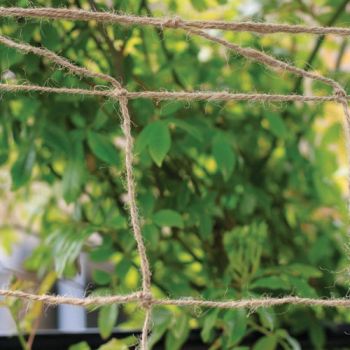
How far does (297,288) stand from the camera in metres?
0.74

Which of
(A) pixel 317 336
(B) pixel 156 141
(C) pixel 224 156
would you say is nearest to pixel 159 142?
(B) pixel 156 141

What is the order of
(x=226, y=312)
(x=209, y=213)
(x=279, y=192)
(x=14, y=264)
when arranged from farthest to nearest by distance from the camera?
(x=14, y=264), (x=279, y=192), (x=209, y=213), (x=226, y=312)

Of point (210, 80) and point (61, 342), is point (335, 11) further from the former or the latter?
point (61, 342)

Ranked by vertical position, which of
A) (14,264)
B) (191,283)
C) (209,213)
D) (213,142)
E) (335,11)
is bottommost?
(14,264)

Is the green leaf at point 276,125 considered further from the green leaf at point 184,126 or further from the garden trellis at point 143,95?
the garden trellis at point 143,95

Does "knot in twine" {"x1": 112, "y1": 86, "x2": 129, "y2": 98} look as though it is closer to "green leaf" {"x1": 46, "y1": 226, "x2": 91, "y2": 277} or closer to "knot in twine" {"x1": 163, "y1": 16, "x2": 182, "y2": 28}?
"knot in twine" {"x1": 163, "y1": 16, "x2": 182, "y2": 28}

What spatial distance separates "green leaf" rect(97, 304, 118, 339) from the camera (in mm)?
762

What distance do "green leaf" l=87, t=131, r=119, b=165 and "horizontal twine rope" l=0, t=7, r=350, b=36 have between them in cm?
23

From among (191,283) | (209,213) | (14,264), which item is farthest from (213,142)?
(14,264)

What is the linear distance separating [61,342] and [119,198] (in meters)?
0.22

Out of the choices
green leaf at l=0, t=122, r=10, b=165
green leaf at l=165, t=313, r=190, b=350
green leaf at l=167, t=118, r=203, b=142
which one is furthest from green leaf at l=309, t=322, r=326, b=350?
green leaf at l=0, t=122, r=10, b=165

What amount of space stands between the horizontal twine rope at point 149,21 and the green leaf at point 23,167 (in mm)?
282

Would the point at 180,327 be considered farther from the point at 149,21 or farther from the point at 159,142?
the point at 149,21

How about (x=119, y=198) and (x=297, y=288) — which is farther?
(x=119, y=198)
